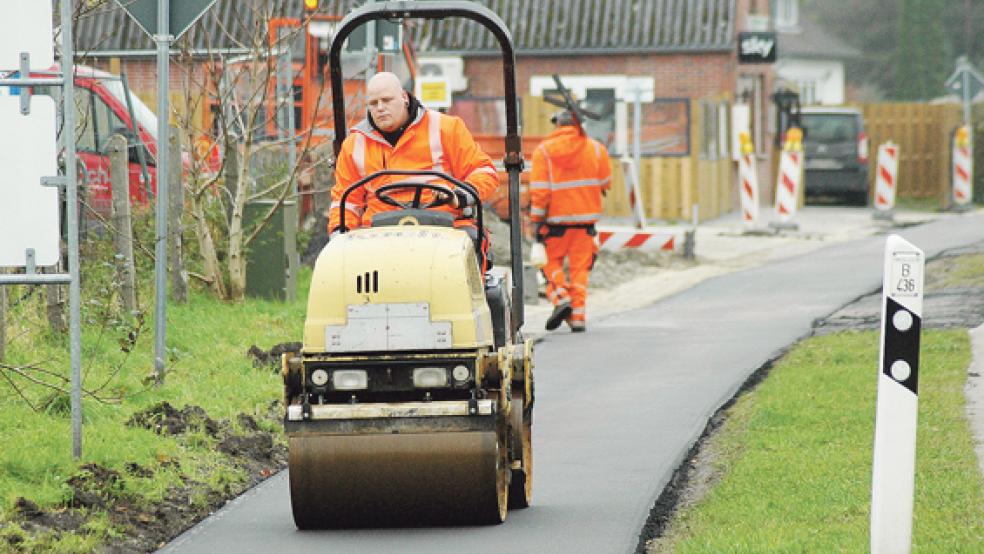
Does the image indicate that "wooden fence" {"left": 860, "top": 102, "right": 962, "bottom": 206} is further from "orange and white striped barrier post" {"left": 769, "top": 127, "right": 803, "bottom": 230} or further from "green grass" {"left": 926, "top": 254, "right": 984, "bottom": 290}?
"green grass" {"left": 926, "top": 254, "right": 984, "bottom": 290}

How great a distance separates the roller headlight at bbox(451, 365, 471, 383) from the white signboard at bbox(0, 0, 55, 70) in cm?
253

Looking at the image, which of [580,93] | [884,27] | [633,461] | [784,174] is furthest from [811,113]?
[884,27]

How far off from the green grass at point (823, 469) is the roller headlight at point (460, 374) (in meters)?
1.06

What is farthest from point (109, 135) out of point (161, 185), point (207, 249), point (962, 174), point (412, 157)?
point (962, 174)

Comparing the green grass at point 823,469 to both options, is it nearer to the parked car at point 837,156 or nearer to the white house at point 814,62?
the parked car at point 837,156

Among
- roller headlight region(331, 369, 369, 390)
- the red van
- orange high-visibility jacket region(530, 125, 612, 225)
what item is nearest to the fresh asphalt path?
roller headlight region(331, 369, 369, 390)

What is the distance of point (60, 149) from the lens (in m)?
12.4

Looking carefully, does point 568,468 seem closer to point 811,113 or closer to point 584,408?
point 584,408

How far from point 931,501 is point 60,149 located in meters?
6.72

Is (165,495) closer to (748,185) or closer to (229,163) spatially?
(229,163)

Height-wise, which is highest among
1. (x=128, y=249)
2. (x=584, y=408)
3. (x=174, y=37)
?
(x=174, y=37)

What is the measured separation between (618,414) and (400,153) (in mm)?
3455

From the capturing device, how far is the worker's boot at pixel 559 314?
16438 mm

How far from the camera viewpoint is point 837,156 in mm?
39219
